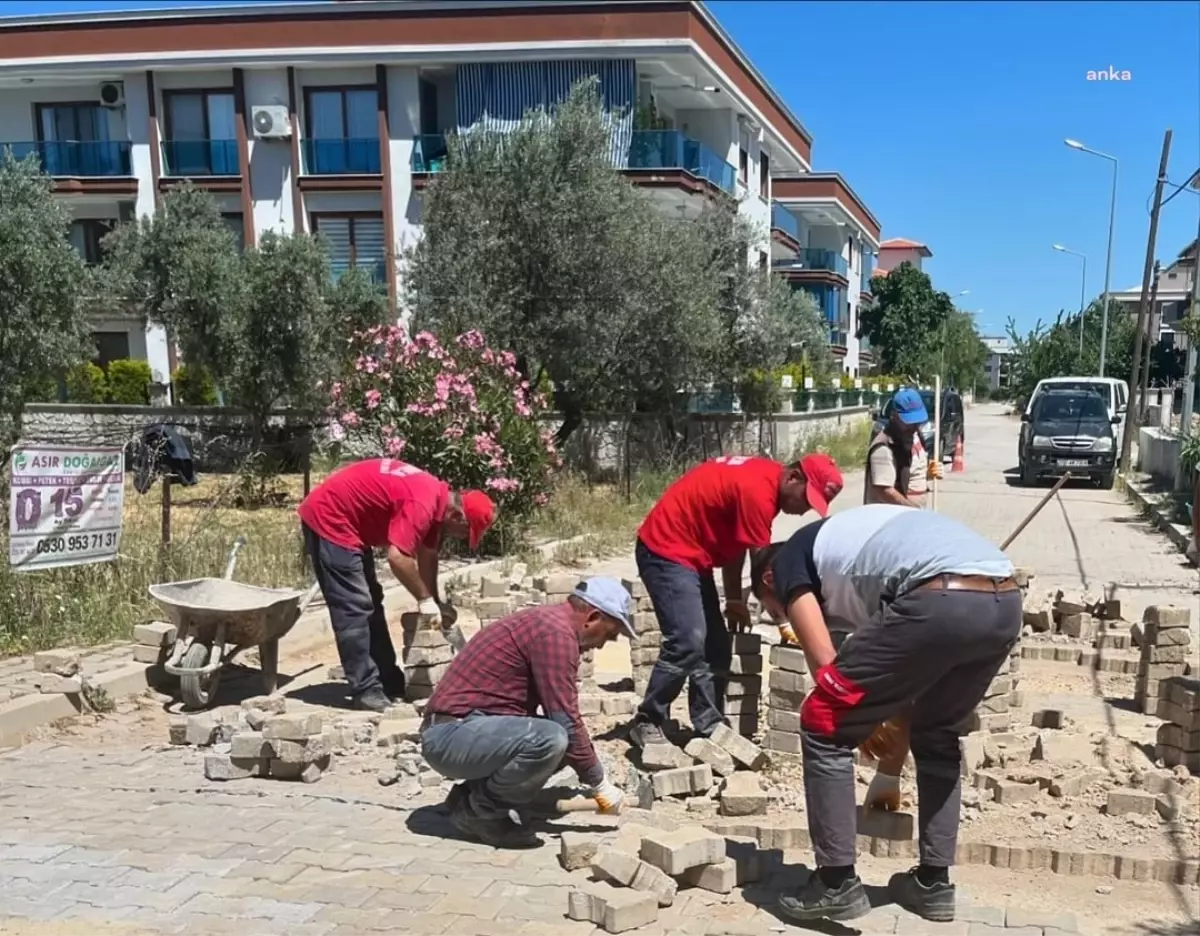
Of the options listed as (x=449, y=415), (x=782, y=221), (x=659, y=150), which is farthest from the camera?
(x=782, y=221)

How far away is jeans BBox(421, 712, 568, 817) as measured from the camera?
12.9ft

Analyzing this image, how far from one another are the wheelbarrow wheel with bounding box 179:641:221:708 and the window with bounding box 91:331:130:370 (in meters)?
24.4

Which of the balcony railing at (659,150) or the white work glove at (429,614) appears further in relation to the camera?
the balcony railing at (659,150)

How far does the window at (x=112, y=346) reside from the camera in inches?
1095

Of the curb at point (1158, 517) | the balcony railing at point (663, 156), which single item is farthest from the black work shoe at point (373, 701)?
the balcony railing at point (663, 156)

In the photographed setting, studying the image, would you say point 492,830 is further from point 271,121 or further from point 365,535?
point 271,121

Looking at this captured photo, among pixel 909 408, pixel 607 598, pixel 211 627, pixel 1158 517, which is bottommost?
pixel 1158 517

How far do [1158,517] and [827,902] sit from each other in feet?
43.1

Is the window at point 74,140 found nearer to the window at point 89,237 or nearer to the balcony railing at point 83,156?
the balcony railing at point 83,156

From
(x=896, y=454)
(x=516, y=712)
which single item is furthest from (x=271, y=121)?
(x=516, y=712)

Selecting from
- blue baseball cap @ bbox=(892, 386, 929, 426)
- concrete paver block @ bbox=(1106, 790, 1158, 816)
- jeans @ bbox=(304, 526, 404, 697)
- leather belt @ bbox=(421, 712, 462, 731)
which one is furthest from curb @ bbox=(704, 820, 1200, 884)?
blue baseball cap @ bbox=(892, 386, 929, 426)

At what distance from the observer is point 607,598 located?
398cm

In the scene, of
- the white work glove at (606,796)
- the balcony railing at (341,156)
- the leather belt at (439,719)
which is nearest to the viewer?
the leather belt at (439,719)

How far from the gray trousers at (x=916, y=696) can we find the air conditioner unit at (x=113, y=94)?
89.6 feet
